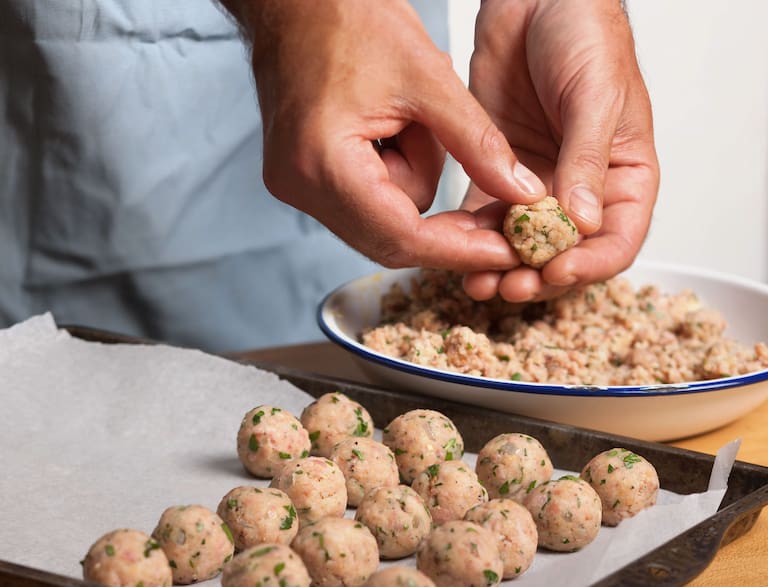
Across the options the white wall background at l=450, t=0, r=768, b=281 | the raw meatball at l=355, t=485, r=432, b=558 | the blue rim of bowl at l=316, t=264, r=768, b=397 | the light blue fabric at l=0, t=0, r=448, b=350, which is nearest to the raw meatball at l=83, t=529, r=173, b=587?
the raw meatball at l=355, t=485, r=432, b=558

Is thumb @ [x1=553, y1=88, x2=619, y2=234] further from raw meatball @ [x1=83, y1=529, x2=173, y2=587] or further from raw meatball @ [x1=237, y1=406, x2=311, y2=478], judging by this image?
raw meatball @ [x1=83, y1=529, x2=173, y2=587]

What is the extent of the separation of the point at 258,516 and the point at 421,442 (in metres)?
0.24

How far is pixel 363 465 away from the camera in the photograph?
3.57 ft

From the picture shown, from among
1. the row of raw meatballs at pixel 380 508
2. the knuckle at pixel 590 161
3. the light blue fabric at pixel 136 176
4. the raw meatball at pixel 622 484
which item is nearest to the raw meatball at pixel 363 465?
the row of raw meatballs at pixel 380 508

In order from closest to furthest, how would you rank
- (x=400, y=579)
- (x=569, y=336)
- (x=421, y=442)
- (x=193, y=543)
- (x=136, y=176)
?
1. (x=400, y=579)
2. (x=193, y=543)
3. (x=421, y=442)
4. (x=569, y=336)
5. (x=136, y=176)

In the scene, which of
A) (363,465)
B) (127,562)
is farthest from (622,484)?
(127,562)

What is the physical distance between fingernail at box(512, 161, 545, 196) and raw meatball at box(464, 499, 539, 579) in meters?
0.46

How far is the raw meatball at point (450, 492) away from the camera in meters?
1.03

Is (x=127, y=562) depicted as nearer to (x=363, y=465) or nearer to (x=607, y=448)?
(x=363, y=465)

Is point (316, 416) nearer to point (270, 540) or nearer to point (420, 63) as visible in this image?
point (270, 540)

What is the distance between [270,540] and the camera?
3.19ft

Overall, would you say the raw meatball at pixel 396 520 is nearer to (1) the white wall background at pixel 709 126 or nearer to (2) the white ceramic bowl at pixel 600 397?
(2) the white ceramic bowl at pixel 600 397

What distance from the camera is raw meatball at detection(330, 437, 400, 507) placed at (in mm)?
1085

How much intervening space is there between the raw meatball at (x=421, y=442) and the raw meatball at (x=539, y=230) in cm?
27
